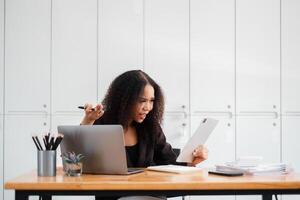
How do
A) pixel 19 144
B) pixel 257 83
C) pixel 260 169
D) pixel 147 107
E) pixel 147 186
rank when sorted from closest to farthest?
pixel 147 186
pixel 260 169
pixel 147 107
pixel 19 144
pixel 257 83

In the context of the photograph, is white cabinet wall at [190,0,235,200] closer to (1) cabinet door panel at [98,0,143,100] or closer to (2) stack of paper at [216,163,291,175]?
(1) cabinet door panel at [98,0,143,100]

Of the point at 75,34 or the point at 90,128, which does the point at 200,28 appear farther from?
the point at 90,128

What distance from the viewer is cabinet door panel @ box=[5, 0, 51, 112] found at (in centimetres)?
364

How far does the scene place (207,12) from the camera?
3.75 m

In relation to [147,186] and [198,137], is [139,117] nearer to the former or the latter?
[198,137]

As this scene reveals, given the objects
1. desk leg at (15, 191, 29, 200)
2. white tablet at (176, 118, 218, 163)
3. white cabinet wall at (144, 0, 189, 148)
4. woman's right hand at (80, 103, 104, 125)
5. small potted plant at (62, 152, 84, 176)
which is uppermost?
white cabinet wall at (144, 0, 189, 148)

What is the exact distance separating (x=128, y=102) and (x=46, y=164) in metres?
0.73

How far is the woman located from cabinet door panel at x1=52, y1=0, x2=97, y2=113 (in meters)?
1.14

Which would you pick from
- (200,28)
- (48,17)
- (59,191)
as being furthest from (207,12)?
(59,191)

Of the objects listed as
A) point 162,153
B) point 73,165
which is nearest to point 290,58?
point 162,153

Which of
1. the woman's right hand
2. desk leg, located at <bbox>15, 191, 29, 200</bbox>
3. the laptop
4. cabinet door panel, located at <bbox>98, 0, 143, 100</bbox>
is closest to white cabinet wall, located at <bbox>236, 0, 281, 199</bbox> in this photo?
cabinet door panel, located at <bbox>98, 0, 143, 100</bbox>

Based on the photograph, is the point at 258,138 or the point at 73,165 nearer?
the point at 73,165

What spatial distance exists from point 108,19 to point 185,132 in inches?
45.2

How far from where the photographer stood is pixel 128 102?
249 centimetres
